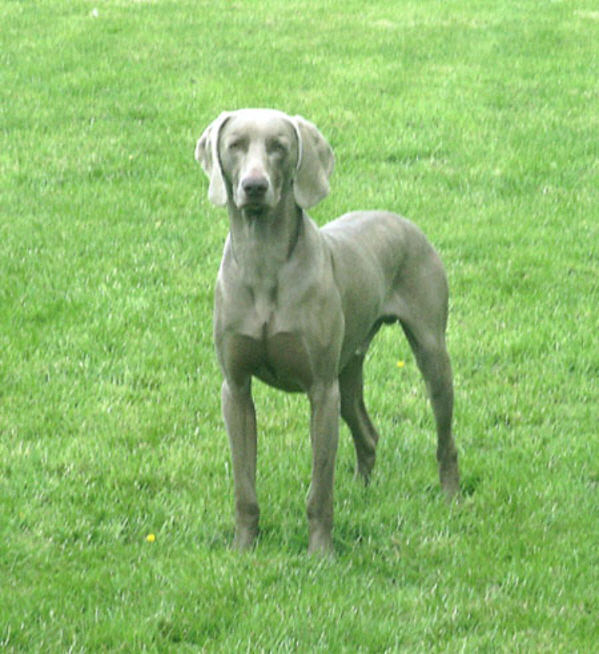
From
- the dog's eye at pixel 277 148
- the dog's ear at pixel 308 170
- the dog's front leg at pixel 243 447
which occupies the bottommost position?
the dog's front leg at pixel 243 447

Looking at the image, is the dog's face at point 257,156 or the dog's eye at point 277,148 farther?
the dog's eye at point 277,148

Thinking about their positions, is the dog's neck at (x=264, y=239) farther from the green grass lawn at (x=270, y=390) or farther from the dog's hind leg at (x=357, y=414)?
the green grass lawn at (x=270, y=390)

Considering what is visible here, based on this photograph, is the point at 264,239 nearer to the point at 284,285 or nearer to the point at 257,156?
the point at 284,285

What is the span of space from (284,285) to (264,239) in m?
0.20

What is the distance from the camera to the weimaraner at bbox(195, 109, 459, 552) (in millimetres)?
4953

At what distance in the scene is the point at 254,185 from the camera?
476 cm

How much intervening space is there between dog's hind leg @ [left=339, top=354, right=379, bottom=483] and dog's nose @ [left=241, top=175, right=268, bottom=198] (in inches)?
58.3

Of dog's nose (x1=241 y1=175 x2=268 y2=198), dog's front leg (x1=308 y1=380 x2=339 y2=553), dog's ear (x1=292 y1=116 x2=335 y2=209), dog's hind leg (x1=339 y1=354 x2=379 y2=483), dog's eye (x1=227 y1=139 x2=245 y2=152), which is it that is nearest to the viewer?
dog's nose (x1=241 y1=175 x2=268 y2=198)

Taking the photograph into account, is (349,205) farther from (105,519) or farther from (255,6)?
(255,6)

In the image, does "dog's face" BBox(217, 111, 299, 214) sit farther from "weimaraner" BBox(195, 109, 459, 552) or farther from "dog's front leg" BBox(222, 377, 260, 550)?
"dog's front leg" BBox(222, 377, 260, 550)

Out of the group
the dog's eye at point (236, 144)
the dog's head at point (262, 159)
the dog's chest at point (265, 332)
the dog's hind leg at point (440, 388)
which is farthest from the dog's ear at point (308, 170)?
the dog's hind leg at point (440, 388)

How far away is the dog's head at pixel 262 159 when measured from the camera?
4828 millimetres

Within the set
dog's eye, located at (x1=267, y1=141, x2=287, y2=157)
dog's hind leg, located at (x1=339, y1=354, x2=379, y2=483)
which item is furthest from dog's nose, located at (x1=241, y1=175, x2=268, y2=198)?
dog's hind leg, located at (x1=339, y1=354, x2=379, y2=483)

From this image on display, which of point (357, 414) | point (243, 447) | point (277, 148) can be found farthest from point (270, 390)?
point (277, 148)
